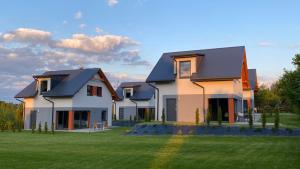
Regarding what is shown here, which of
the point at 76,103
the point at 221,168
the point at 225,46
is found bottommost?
the point at 221,168

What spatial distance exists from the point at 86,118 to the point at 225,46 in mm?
15208

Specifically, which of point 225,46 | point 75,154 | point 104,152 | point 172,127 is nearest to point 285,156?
point 104,152

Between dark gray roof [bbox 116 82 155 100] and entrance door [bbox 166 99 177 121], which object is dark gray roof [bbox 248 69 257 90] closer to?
dark gray roof [bbox 116 82 155 100]

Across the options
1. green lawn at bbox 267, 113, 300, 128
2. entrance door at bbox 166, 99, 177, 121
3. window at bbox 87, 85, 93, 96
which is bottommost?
green lawn at bbox 267, 113, 300, 128

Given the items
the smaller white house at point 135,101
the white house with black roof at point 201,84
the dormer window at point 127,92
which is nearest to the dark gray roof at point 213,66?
the white house with black roof at point 201,84

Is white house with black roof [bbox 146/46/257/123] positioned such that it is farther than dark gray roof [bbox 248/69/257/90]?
No

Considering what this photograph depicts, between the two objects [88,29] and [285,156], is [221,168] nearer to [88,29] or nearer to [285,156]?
[285,156]

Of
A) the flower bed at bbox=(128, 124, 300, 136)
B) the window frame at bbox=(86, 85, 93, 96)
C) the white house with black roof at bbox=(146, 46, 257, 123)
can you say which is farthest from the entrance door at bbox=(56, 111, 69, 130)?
the flower bed at bbox=(128, 124, 300, 136)

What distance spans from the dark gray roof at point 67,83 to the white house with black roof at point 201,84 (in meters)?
7.27

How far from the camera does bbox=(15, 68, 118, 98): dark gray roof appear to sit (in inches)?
1144

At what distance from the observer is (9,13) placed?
1939 centimetres

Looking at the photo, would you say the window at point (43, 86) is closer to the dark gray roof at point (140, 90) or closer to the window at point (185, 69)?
the window at point (185, 69)

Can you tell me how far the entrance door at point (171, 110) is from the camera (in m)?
25.7

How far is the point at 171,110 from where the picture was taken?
2578 cm
